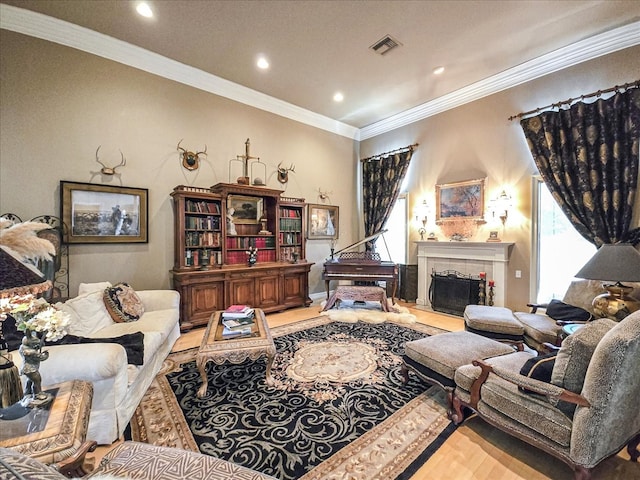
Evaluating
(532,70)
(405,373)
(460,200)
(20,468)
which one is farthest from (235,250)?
(532,70)

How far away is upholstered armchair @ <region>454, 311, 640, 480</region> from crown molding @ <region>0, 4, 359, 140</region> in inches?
215

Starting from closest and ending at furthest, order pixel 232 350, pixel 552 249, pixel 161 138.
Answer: pixel 232 350
pixel 552 249
pixel 161 138

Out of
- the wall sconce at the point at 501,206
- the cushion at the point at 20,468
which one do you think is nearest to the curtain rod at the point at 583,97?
the wall sconce at the point at 501,206

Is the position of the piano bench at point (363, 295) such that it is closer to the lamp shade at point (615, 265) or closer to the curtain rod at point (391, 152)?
the lamp shade at point (615, 265)

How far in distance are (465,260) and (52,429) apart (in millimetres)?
5369

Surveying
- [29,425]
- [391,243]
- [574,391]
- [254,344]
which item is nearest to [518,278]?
[391,243]

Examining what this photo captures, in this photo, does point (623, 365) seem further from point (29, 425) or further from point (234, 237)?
point (234, 237)

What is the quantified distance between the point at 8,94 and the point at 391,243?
6.45 meters

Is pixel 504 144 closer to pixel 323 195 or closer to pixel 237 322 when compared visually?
pixel 323 195

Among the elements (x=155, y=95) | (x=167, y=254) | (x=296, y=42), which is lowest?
(x=167, y=254)

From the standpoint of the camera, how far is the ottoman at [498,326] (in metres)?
3.08

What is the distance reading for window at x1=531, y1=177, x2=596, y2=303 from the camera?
3.99 m

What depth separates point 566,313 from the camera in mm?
3160

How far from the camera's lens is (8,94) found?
332cm
